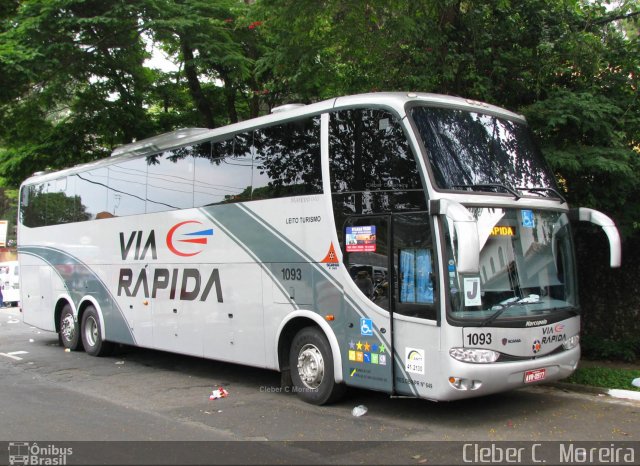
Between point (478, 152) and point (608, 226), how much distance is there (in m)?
2.00

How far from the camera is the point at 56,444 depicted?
6.52 meters

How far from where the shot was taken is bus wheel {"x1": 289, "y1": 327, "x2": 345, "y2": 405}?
7945mm

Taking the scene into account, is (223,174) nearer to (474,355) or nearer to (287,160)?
(287,160)

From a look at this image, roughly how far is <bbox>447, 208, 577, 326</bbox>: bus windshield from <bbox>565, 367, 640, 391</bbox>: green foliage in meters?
1.72

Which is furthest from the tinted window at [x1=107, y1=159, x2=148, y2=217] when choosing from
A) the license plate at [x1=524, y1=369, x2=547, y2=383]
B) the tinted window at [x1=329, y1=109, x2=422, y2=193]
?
the license plate at [x1=524, y1=369, x2=547, y2=383]

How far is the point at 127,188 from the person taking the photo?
466 inches

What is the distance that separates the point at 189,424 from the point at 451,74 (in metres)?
6.81

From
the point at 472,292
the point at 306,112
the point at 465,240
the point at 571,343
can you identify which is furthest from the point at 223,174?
the point at 571,343

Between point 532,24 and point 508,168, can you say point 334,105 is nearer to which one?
point 508,168

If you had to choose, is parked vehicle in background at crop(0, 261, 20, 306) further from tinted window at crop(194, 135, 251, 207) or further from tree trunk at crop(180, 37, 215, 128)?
tinted window at crop(194, 135, 251, 207)

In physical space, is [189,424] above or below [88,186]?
below

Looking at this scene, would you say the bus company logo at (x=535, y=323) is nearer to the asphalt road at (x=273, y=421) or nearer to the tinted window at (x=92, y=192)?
the asphalt road at (x=273, y=421)

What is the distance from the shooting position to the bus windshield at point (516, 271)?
672 centimetres

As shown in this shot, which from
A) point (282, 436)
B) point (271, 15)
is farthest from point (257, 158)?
point (282, 436)
